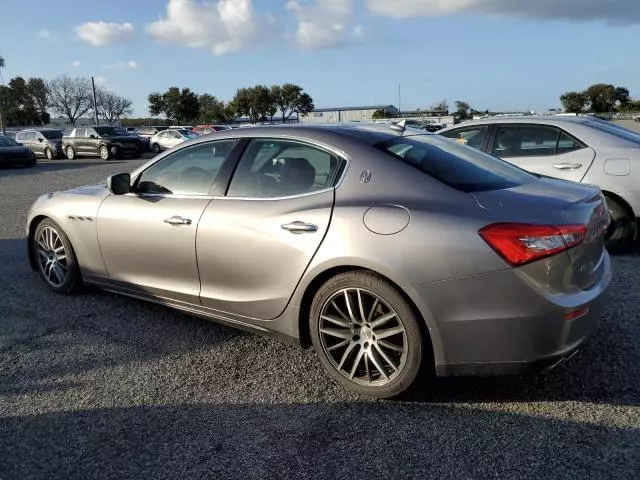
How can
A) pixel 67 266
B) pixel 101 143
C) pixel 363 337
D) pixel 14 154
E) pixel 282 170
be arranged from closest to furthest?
pixel 363 337 < pixel 282 170 < pixel 67 266 < pixel 14 154 < pixel 101 143

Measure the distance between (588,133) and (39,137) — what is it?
2973 cm

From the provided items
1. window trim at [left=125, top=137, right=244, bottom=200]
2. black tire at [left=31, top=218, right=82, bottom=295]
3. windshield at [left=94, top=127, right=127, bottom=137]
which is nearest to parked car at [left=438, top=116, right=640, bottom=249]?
window trim at [left=125, top=137, right=244, bottom=200]

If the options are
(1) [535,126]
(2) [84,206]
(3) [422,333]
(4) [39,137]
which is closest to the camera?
(3) [422,333]

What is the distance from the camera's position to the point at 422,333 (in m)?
2.91

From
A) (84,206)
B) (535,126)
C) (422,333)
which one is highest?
(535,126)

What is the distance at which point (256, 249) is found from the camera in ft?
11.2

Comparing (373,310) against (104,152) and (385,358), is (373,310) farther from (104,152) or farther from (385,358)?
(104,152)

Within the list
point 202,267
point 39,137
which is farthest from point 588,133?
point 39,137

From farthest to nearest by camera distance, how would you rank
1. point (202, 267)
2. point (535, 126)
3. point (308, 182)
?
point (535, 126) < point (202, 267) < point (308, 182)

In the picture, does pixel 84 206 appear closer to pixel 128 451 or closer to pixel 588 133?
pixel 128 451

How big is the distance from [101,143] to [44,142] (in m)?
4.49

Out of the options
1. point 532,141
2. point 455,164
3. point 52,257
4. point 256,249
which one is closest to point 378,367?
point 256,249

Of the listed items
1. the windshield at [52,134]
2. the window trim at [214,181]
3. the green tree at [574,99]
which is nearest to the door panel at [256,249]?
the window trim at [214,181]

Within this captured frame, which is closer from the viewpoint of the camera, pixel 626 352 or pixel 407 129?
pixel 626 352
